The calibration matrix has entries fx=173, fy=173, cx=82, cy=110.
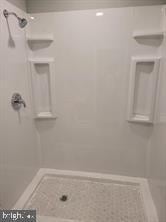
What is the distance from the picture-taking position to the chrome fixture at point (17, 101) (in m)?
1.50

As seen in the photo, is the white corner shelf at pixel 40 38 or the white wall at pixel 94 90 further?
the white corner shelf at pixel 40 38

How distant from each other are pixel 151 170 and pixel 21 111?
139 cm

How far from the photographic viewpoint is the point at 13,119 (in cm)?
151

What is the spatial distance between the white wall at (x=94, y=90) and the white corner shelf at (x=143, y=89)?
0.19 ft

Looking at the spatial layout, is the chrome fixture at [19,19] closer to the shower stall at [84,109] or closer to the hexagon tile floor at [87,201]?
the shower stall at [84,109]

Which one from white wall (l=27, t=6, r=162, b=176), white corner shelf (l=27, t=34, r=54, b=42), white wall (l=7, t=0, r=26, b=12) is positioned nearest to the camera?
white wall (l=7, t=0, r=26, b=12)

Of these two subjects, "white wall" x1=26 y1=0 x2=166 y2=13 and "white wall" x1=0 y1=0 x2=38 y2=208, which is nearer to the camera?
"white wall" x1=0 y1=0 x2=38 y2=208

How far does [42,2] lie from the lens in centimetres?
163

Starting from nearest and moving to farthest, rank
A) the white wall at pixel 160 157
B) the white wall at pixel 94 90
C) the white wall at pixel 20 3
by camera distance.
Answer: the white wall at pixel 160 157, the white wall at pixel 20 3, the white wall at pixel 94 90

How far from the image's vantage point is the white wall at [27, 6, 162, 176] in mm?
1588

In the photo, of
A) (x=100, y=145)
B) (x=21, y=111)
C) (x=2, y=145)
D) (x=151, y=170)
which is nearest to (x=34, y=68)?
(x=21, y=111)

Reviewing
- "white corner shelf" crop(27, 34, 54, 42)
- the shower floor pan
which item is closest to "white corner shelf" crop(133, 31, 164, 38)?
"white corner shelf" crop(27, 34, 54, 42)

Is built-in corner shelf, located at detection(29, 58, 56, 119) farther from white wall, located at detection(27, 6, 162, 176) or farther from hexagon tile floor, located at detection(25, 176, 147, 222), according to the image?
hexagon tile floor, located at detection(25, 176, 147, 222)

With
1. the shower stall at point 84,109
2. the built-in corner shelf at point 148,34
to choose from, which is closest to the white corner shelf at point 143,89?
the shower stall at point 84,109
